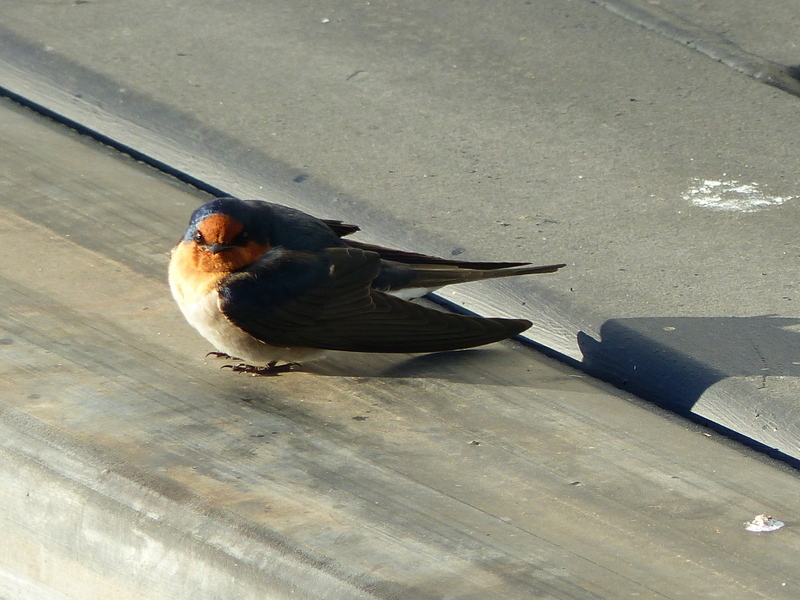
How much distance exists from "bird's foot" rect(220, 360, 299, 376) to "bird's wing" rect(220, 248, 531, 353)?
0.50 ft

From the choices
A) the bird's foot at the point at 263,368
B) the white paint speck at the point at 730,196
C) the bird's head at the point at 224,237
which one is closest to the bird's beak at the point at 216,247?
the bird's head at the point at 224,237

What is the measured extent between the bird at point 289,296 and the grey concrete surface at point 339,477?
10cm

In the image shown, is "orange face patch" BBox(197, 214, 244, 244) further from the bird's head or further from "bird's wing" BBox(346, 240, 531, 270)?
"bird's wing" BBox(346, 240, 531, 270)

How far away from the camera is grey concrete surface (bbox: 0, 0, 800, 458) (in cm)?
333

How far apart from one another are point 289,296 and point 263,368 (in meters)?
0.23

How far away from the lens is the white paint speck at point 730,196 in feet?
13.0

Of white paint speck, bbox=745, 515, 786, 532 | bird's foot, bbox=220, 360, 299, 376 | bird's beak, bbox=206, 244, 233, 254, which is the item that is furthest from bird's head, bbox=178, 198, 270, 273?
white paint speck, bbox=745, 515, 786, 532

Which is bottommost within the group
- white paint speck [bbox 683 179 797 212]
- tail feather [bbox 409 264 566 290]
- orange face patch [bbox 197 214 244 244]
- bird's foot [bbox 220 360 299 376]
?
bird's foot [bbox 220 360 299 376]

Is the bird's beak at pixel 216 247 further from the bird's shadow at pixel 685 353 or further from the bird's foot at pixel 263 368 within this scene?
the bird's shadow at pixel 685 353

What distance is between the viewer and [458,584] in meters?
2.28

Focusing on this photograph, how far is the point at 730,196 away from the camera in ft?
13.1

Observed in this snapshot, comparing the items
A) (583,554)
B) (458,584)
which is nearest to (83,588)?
(458,584)

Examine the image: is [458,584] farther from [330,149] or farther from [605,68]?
[605,68]

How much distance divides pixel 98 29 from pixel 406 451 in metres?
2.87
